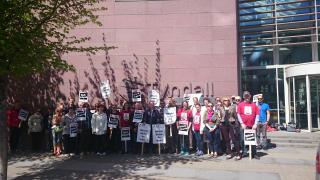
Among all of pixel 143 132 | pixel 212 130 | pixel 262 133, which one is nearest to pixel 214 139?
pixel 212 130

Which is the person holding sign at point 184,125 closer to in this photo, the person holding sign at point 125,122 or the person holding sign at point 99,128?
the person holding sign at point 125,122

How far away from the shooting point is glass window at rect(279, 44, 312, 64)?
19.7m

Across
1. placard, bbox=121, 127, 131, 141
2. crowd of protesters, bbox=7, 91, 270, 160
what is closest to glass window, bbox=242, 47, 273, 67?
crowd of protesters, bbox=7, 91, 270, 160

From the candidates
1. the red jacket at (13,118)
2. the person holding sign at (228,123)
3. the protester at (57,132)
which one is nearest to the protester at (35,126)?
the red jacket at (13,118)

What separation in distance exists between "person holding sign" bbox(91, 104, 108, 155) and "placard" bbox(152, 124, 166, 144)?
5.23 feet

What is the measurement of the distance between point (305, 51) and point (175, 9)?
7.05 m

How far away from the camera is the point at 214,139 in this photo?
13422 mm

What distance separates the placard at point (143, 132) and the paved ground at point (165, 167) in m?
0.64

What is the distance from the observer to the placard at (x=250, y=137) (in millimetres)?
12609

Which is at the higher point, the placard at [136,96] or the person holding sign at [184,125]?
the placard at [136,96]

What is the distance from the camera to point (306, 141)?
15.5 metres

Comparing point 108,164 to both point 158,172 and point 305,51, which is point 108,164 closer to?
point 158,172

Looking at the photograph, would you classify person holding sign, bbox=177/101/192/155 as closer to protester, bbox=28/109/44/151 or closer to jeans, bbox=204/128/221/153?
jeans, bbox=204/128/221/153

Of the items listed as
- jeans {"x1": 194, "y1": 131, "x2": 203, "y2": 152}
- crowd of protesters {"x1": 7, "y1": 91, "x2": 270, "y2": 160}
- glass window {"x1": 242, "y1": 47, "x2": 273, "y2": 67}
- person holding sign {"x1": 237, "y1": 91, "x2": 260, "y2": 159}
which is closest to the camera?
person holding sign {"x1": 237, "y1": 91, "x2": 260, "y2": 159}
